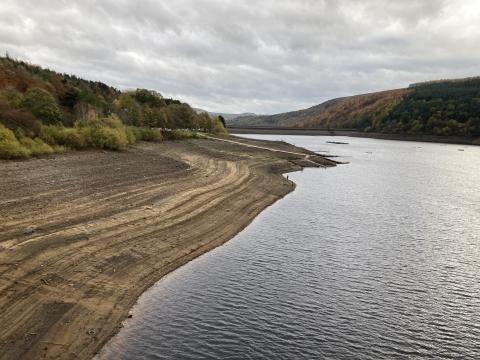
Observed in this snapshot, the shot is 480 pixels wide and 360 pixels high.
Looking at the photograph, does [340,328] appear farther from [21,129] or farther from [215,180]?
[21,129]

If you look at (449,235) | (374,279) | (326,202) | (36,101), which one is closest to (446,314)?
(374,279)

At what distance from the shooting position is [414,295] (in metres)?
18.7

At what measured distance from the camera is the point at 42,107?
181ft

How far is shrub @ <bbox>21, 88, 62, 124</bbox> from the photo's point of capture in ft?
180

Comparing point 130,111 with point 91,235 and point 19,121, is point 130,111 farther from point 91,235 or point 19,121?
point 91,235

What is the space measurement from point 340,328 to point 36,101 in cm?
5293

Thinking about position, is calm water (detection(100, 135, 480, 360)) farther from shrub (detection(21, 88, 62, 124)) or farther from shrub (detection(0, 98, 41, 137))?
shrub (detection(21, 88, 62, 124))

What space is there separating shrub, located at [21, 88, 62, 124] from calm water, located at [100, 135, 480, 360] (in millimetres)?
36570

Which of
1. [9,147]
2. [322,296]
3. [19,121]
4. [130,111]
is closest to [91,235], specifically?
[322,296]

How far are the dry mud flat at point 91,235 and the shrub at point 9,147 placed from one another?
60.8 inches

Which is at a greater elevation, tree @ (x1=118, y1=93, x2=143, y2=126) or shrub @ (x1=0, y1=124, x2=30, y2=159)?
tree @ (x1=118, y1=93, x2=143, y2=126)

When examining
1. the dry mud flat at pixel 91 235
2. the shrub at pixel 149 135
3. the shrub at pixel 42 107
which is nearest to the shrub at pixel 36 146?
the dry mud flat at pixel 91 235

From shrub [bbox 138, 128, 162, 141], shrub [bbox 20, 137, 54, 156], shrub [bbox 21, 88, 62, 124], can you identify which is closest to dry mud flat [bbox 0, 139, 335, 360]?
shrub [bbox 20, 137, 54, 156]

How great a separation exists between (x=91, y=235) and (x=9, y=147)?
64.6 ft
